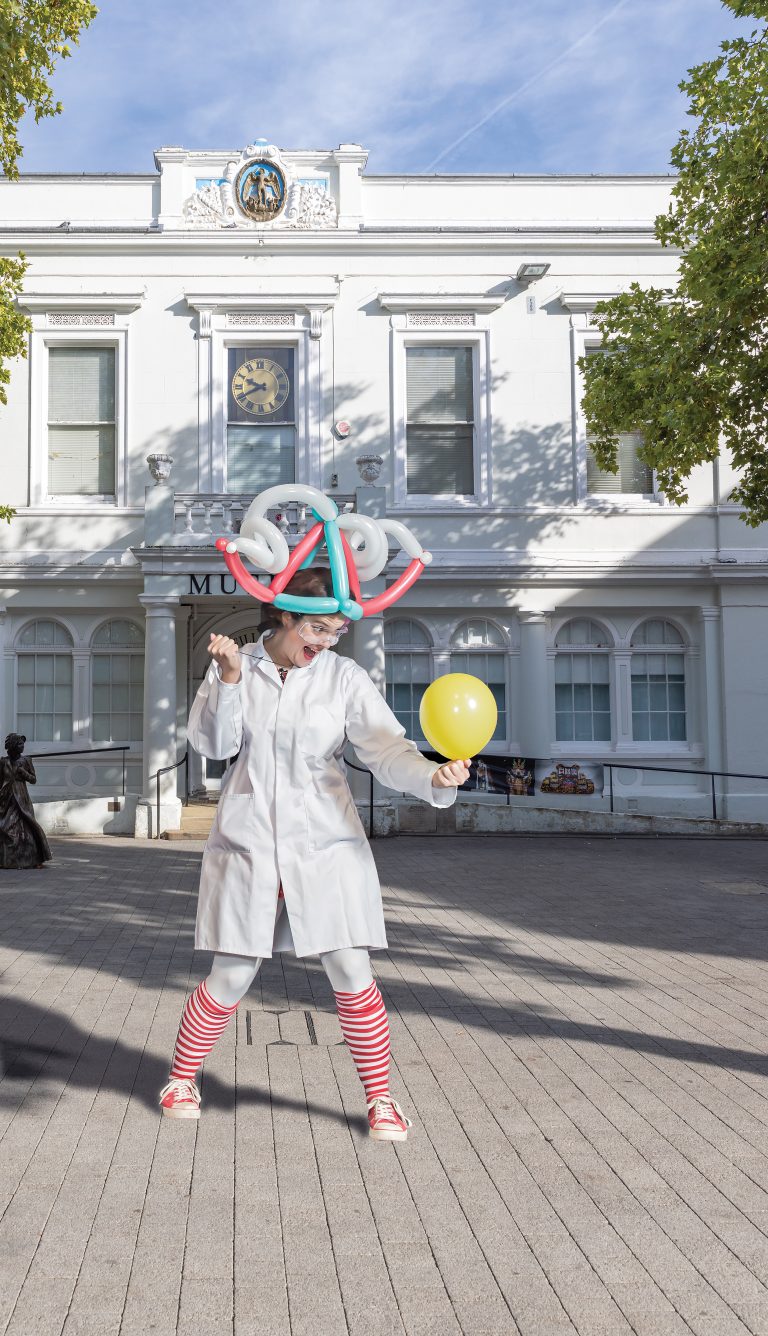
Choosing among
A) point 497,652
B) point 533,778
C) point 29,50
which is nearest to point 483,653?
point 497,652

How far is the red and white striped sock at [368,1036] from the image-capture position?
14.8 ft

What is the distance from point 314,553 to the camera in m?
4.74

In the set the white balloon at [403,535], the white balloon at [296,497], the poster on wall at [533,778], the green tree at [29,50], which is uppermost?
the green tree at [29,50]

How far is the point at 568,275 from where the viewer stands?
18922 mm

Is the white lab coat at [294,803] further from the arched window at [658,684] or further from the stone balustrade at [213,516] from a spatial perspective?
the arched window at [658,684]

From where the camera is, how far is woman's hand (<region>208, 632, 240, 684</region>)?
4.37 m

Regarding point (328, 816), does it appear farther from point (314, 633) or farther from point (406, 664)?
point (406, 664)

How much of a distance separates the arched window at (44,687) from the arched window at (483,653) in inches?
240

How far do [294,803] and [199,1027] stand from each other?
965mm

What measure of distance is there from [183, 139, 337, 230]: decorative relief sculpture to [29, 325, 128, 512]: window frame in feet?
7.55

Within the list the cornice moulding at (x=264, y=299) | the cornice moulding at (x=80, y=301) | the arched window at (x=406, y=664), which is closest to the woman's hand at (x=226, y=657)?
the arched window at (x=406, y=664)

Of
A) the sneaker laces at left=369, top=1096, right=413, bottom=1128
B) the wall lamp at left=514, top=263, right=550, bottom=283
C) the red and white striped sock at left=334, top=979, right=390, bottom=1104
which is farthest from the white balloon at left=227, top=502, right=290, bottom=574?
the wall lamp at left=514, top=263, right=550, bottom=283

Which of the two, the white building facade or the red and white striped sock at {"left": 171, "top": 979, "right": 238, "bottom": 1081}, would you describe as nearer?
the red and white striped sock at {"left": 171, "top": 979, "right": 238, "bottom": 1081}

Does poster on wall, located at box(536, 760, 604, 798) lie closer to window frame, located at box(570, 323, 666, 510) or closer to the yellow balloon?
window frame, located at box(570, 323, 666, 510)
